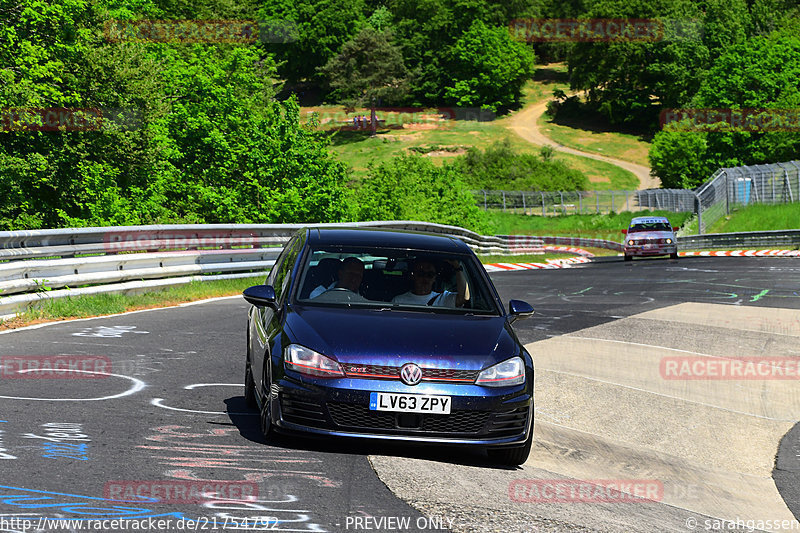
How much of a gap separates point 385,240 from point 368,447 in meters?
1.86

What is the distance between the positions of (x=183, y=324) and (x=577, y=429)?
262 inches

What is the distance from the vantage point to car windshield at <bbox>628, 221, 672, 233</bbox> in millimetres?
37750

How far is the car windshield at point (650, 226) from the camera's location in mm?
37750

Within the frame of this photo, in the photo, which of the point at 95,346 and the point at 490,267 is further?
the point at 490,267

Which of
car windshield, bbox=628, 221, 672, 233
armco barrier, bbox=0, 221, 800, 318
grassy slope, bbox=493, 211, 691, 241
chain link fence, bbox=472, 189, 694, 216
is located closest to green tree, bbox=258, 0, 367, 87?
chain link fence, bbox=472, 189, 694, 216

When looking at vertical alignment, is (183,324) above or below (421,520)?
below

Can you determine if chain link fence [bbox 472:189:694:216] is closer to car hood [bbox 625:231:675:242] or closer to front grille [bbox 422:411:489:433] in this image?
car hood [bbox 625:231:675:242]

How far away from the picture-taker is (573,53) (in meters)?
143

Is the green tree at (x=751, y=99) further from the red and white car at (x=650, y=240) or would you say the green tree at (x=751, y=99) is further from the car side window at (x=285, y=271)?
the car side window at (x=285, y=271)

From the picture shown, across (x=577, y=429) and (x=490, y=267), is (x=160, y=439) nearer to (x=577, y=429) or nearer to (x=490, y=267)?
(x=577, y=429)

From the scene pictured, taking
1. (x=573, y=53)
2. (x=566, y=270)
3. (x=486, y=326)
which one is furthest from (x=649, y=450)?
(x=573, y=53)

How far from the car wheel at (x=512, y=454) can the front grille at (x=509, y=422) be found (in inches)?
7.1

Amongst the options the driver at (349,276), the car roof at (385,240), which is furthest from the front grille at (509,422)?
the car roof at (385,240)

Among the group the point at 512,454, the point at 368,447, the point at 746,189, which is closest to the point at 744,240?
the point at 746,189
